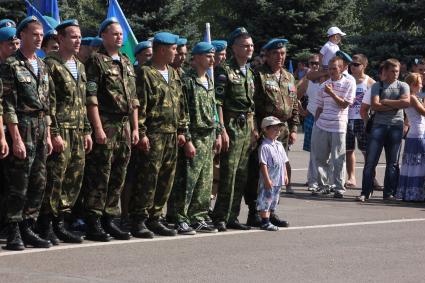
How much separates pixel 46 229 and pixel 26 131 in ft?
3.32

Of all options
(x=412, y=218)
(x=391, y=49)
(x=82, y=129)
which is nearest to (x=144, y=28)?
(x=391, y=49)

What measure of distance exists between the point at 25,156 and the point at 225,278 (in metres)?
2.19

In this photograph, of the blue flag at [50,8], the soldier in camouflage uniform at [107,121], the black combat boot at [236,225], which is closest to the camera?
the soldier in camouflage uniform at [107,121]

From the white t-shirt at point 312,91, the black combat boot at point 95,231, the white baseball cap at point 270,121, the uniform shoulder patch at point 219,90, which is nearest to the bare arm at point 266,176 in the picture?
the white baseball cap at point 270,121

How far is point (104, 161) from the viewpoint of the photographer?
1063cm

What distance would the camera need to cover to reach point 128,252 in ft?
32.5

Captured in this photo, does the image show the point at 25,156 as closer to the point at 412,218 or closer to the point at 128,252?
the point at 128,252

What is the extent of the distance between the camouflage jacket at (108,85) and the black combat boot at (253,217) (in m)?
2.10

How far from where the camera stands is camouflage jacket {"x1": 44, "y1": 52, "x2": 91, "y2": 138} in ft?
33.4

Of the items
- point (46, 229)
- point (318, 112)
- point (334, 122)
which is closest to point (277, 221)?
point (46, 229)

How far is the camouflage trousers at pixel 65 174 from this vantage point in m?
10.2

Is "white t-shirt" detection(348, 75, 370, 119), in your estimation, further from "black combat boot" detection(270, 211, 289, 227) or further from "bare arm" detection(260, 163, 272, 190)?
"bare arm" detection(260, 163, 272, 190)

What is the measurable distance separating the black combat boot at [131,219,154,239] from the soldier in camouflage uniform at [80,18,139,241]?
22cm

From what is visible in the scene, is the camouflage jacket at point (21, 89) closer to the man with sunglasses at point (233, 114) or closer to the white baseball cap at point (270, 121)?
the man with sunglasses at point (233, 114)
